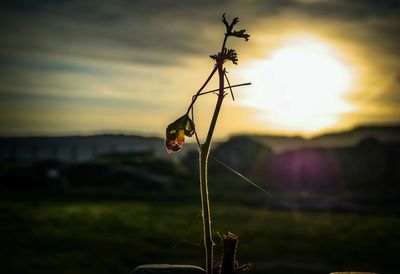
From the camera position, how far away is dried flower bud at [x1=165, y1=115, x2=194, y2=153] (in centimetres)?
181

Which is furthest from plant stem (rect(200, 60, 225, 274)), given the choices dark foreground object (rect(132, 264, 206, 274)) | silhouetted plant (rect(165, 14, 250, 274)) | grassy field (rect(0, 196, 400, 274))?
grassy field (rect(0, 196, 400, 274))

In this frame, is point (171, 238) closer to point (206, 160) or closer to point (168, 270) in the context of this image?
point (168, 270)

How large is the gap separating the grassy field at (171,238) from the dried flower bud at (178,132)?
6.85m

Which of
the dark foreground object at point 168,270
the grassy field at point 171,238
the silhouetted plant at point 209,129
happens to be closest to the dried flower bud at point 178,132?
the silhouetted plant at point 209,129

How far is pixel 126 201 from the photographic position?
24094 mm

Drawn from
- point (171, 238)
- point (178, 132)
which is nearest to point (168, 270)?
point (178, 132)

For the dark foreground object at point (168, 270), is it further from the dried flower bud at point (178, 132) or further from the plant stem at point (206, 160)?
the dried flower bud at point (178, 132)

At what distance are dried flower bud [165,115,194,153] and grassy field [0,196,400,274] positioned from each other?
22.5ft

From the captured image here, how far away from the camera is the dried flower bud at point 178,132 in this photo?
1.81 m

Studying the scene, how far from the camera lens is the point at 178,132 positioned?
1.82 meters

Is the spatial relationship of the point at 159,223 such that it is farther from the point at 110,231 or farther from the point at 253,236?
the point at 253,236

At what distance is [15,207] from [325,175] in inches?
792

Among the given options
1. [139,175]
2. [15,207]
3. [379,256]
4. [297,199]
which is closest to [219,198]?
[297,199]

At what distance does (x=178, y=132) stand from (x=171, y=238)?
524 inches
